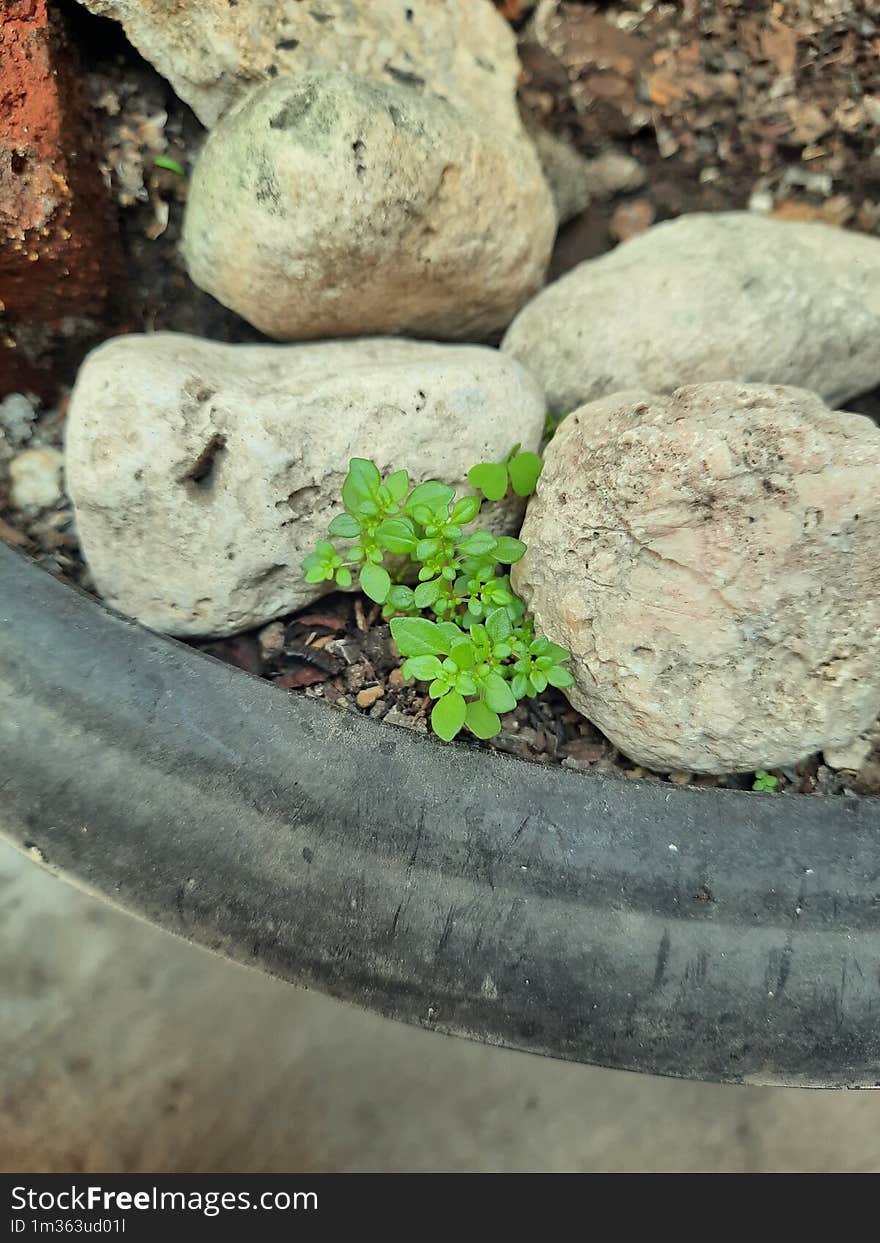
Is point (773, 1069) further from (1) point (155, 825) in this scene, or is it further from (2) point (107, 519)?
(2) point (107, 519)

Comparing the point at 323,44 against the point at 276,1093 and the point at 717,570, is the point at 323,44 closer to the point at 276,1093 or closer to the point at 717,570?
the point at 717,570

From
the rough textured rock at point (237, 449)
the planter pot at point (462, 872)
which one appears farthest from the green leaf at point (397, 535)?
the planter pot at point (462, 872)

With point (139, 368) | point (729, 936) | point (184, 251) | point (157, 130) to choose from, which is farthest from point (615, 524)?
point (157, 130)

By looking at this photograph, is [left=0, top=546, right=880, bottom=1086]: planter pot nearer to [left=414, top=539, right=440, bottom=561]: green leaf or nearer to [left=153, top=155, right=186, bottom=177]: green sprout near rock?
[left=414, top=539, right=440, bottom=561]: green leaf

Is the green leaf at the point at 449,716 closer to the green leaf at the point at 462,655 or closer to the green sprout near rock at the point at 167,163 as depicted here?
the green leaf at the point at 462,655

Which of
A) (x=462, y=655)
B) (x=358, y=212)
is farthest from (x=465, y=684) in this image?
(x=358, y=212)

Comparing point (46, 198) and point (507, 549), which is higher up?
point (46, 198)

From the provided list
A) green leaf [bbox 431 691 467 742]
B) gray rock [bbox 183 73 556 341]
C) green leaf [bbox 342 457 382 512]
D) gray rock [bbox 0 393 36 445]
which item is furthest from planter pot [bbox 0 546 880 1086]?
gray rock [bbox 183 73 556 341]
